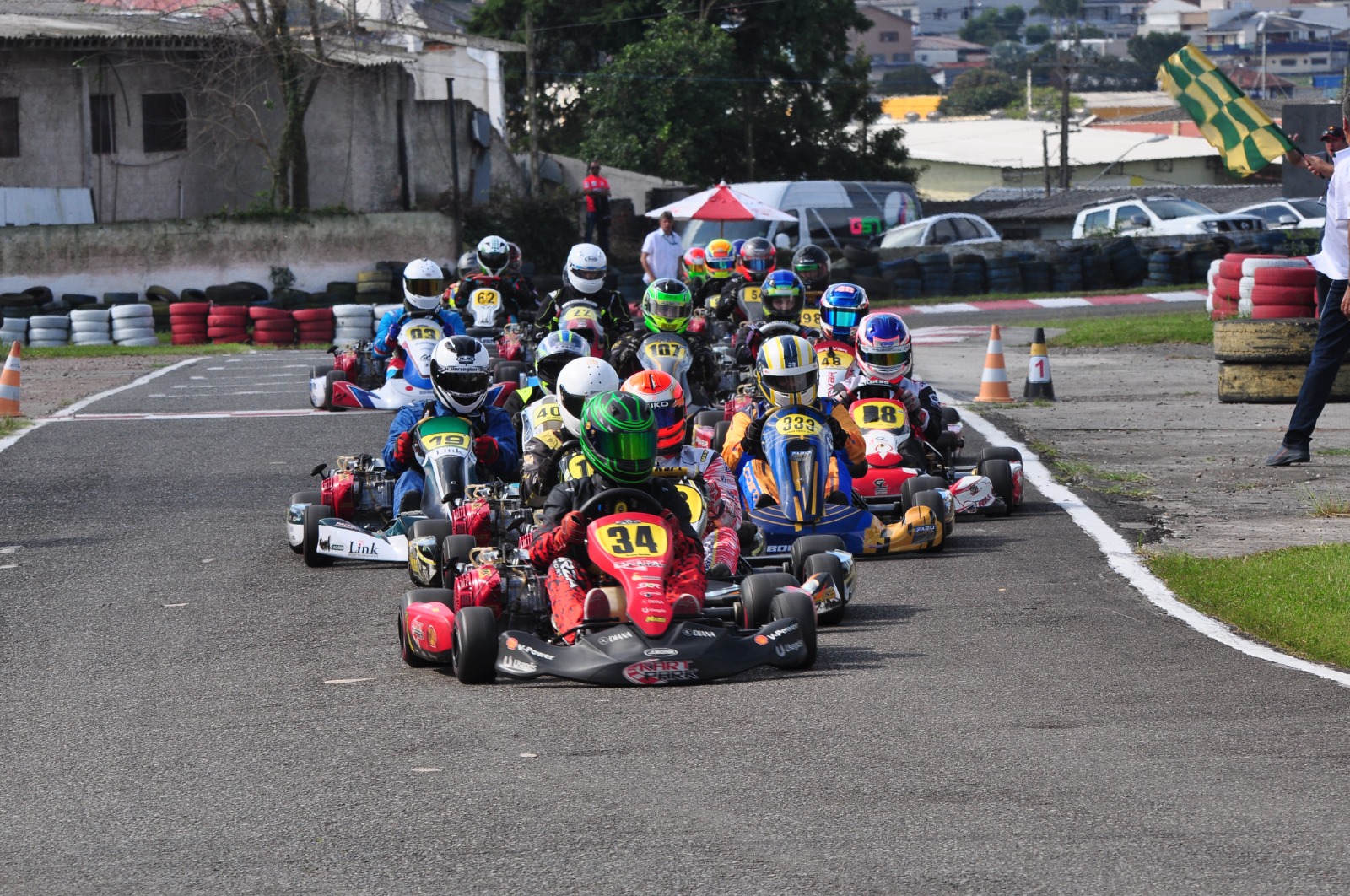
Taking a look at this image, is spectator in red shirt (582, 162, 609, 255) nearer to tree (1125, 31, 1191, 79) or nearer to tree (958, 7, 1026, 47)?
tree (1125, 31, 1191, 79)

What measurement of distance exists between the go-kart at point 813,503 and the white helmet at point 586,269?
696 cm

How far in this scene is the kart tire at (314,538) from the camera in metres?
9.97

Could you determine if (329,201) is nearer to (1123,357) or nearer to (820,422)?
(1123,357)

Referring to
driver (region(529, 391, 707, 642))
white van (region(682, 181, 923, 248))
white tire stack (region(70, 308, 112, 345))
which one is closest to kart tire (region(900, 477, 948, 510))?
driver (region(529, 391, 707, 642))

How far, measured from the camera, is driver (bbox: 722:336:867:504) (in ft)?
33.4

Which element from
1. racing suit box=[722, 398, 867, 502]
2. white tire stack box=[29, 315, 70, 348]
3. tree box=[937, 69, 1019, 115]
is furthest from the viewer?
tree box=[937, 69, 1019, 115]

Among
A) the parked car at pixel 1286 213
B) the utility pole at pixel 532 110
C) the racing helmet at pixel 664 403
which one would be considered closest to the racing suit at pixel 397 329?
the racing helmet at pixel 664 403

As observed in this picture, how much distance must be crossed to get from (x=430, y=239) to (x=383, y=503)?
808 inches

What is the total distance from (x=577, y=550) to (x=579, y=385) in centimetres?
136

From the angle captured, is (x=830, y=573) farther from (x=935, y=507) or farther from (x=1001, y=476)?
(x=1001, y=476)

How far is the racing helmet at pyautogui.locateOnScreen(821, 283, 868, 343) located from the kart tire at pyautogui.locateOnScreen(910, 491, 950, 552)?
10.7 ft

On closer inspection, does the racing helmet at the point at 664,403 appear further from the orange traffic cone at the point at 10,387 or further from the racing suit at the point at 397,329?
the orange traffic cone at the point at 10,387

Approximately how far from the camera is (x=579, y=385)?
8.74 metres

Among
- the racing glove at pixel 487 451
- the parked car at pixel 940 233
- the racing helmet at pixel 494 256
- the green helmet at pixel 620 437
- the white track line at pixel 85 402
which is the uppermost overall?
the parked car at pixel 940 233
